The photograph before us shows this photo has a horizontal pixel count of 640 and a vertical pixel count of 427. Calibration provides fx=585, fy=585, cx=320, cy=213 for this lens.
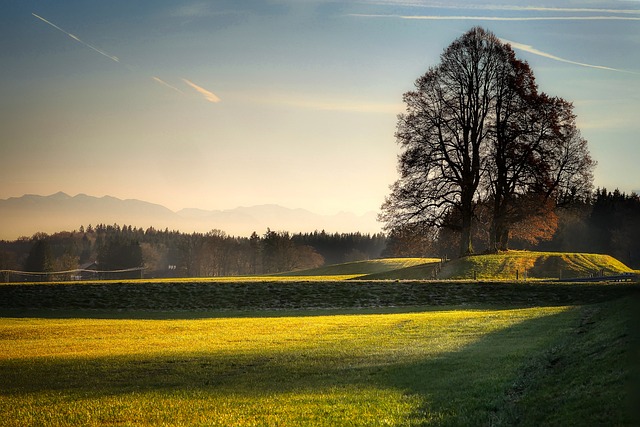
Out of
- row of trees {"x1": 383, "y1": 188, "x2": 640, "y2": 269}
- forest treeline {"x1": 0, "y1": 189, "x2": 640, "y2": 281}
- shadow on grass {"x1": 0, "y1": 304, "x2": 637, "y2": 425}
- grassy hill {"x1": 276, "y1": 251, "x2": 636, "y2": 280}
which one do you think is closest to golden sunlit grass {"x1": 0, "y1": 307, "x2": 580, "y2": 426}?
Result: shadow on grass {"x1": 0, "y1": 304, "x2": 637, "y2": 425}

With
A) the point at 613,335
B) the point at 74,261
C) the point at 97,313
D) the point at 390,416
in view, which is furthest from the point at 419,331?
the point at 74,261

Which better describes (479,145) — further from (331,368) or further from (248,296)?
(331,368)

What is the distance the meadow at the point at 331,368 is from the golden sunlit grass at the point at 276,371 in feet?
0.18

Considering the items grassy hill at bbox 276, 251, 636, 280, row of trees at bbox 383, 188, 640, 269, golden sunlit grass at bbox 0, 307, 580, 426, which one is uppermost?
row of trees at bbox 383, 188, 640, 269

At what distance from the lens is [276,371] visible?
1906 cm

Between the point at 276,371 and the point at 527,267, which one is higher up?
the point at 527,267

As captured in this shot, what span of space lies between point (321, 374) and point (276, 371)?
166 cm

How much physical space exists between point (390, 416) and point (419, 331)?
14826 millimetres

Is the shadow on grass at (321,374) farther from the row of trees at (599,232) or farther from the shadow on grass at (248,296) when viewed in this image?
the row of trees at (599,232)

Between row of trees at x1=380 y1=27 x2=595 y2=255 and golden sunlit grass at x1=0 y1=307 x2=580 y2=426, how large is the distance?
28.1 metres

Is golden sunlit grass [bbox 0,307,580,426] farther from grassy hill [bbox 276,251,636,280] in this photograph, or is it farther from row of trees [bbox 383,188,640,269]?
row of trees [bbox 383,188,640,269]

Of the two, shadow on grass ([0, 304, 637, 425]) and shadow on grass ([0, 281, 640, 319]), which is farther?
shadow on grass ([0, 281, 640, 319])

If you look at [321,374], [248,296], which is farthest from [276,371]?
[248,296]

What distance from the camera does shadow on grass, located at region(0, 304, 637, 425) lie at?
1434 cm
